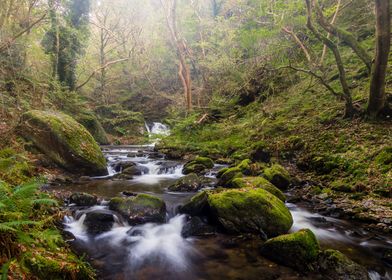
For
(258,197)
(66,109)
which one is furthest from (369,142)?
(66,109)

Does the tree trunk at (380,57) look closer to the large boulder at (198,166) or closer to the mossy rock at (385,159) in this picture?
the mossy rock at (385,159)

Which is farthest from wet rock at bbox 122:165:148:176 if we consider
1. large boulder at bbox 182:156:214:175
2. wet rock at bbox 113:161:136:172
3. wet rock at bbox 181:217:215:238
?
wet rock at bbox 181:217:215:238

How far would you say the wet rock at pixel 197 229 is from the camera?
19.7 ft

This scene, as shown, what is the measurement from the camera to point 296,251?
15.3ft

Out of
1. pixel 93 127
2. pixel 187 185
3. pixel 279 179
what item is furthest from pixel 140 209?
pixel 93 127

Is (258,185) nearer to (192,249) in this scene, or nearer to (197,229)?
(197,229)

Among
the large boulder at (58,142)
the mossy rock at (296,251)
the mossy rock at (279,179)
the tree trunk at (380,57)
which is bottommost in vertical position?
the mossy rock at (296,251)

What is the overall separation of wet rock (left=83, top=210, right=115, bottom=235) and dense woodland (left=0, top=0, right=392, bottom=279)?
0.60 meters

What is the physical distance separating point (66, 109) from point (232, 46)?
1057 centimetres

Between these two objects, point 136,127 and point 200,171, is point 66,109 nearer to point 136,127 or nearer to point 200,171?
point 136,127

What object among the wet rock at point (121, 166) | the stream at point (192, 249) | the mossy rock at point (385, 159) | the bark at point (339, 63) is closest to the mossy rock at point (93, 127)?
the wet rock at point (121, 166)

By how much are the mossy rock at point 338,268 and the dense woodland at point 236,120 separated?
0.21 feet

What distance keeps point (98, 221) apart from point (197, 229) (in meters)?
1.98

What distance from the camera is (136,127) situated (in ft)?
76.7
